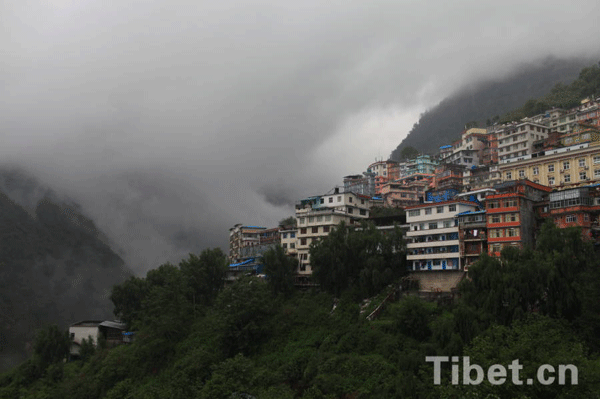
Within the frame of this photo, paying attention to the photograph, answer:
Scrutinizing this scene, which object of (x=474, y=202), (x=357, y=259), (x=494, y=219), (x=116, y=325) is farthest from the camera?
(x=116, y=325)

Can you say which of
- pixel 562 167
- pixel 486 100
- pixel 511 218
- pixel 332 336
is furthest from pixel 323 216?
pixel 486 100

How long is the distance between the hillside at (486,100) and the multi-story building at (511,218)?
72.8m

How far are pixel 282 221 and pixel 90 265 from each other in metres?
38.3

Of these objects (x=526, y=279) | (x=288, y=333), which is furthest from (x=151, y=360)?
(x=526, y=279)

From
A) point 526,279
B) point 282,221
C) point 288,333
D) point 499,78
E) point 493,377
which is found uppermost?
point 499,78

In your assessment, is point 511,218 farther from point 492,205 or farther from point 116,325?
point 116,325

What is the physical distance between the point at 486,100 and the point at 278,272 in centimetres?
9904

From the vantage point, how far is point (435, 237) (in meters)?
41.1

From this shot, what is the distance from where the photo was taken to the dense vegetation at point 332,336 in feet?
75.3

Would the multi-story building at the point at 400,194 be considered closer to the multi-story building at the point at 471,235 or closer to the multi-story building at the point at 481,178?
the multi-story building at the point at 481,178

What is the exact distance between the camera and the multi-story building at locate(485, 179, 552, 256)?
36188mm

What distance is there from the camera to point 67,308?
70.6 m

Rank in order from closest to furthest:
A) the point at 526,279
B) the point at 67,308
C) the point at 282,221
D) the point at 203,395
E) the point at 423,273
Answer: the point at 203,395, the point at 526,279, the point at 423,273, the point at 282,221, the point at 67,308

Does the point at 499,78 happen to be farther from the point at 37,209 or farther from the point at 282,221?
the point at 37,209
